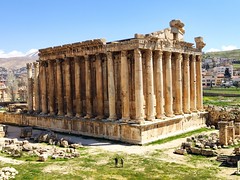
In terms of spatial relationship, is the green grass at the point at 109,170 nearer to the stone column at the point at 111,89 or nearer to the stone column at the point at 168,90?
the stone column at the point at 111,89

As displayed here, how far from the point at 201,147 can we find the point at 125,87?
333 inches

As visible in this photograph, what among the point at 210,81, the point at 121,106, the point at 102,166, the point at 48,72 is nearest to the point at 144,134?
the point at 121,106

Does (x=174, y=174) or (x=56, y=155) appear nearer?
(x=174, y=174)

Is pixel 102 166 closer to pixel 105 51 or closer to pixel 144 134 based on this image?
pixel 144 134

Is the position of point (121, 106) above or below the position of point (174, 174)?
above

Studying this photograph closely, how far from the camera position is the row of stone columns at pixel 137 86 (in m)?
28.0

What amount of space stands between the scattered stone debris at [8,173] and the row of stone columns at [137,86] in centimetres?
1162

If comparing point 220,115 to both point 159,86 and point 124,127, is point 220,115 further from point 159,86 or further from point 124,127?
point 124,127

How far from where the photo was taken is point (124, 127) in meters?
27.1

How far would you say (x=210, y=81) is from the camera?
12006 centimetres

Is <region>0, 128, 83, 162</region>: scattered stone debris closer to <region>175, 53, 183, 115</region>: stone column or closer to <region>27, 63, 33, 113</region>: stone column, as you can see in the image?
<region>175, 53, 183, 115</region>: stone column

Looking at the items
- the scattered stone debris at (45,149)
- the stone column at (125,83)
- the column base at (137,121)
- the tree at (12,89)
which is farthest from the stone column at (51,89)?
the tree at (12,89)

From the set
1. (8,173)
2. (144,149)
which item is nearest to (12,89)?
(144,149)

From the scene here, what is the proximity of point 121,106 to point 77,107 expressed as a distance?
6.05m
